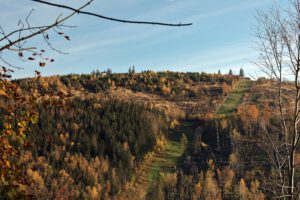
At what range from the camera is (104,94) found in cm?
18312

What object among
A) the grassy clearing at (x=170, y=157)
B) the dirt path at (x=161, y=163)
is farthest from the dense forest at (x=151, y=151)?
the grassy clearing at (x=170, y=157)

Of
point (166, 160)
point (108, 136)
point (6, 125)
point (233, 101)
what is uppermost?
point (6, 125)

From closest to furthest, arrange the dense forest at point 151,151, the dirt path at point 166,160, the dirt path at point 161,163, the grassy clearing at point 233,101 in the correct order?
the dense forest at point 151,151 → the dirt path at point 161,163 → the dirt path at point 166,160 → the grassy clearing at point 233,101

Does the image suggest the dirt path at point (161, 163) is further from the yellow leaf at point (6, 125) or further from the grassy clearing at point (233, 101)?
the yellow leaf at point (6, 125)

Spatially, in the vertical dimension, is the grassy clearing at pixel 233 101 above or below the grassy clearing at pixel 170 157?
above

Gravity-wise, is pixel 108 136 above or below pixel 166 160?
above

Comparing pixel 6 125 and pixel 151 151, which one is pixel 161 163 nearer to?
pixel 151 151

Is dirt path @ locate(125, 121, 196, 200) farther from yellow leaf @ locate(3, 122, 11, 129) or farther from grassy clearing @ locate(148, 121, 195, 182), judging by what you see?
yellow leaf @ locate(3, 122, 11, 129)

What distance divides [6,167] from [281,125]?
8.53m

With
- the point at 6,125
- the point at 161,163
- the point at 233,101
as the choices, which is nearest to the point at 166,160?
the point at 161,163

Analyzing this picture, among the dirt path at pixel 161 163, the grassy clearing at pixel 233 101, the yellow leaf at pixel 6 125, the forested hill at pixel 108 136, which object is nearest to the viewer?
the yellow leaf at pixel 6 125

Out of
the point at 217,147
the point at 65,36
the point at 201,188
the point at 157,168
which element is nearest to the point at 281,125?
the point at 65,36

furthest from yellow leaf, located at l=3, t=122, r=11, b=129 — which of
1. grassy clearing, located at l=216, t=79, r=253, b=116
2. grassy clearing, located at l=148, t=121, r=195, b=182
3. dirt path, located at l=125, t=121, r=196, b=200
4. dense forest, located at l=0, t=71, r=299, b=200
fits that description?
grassy clearing, located at l=216, t=79, r=253, b=116

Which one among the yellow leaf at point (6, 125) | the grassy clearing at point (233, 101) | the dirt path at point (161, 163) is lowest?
the dirt path at point (161, 163)
